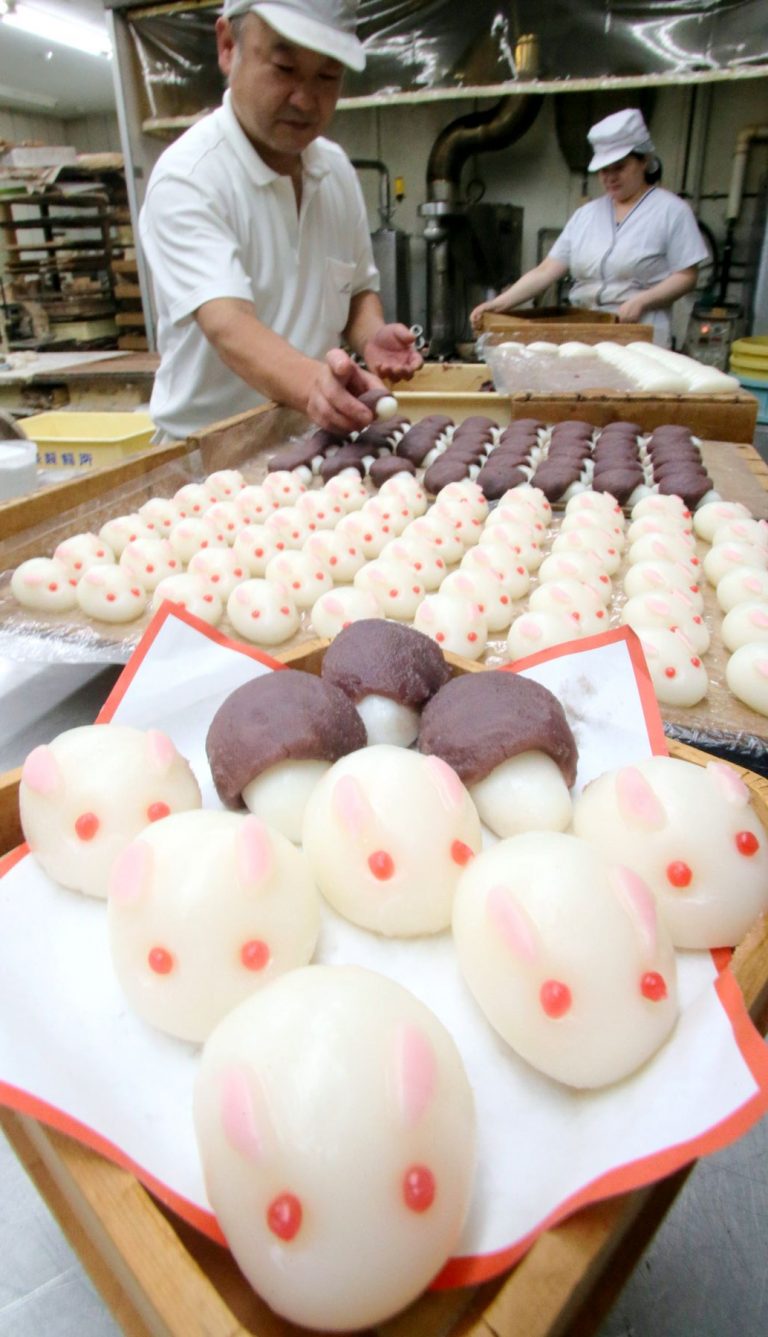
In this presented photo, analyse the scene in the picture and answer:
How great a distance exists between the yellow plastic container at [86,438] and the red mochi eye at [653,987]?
2.39 metres

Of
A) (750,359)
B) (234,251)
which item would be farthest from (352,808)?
(750,359)

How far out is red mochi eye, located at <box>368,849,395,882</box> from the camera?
62cm

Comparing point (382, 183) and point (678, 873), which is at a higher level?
point (382, 183)

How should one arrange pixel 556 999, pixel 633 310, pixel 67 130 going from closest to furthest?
pixel 556 999, pixel 633 310, pixel 67 130

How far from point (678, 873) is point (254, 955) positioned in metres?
0.34

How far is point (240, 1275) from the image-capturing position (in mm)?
489

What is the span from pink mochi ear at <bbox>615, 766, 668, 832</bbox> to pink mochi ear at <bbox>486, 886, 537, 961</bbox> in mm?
157

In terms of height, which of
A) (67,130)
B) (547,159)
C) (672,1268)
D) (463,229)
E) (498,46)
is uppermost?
(67,130)

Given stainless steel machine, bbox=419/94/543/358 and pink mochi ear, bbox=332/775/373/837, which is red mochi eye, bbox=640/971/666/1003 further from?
stainless steel machine, bbox=419/94/543/358

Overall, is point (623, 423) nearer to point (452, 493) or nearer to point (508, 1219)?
point (452, 493)

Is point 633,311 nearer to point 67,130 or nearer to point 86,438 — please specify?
point 86,438

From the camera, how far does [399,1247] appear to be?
427mm

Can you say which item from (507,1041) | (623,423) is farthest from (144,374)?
(507,1041)

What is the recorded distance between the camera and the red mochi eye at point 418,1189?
0.43 meters
